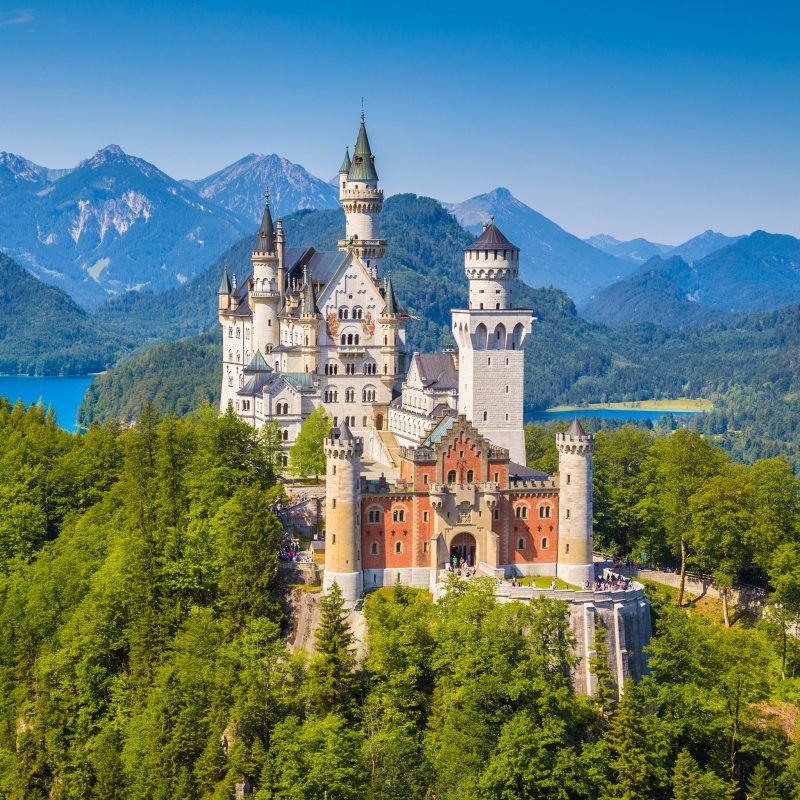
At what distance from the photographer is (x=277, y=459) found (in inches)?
3509

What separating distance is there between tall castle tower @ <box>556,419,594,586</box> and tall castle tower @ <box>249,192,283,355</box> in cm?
3785

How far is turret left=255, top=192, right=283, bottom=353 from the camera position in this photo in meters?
104

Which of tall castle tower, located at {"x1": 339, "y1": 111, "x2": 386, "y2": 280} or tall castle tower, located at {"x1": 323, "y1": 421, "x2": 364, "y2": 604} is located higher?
tall castle tower, located at {"x1": 339, "y1": 111, "x2": 386, "y2": 280}

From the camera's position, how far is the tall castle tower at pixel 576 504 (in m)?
72.7

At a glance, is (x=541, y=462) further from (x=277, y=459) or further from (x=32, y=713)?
(x=32, y=713)

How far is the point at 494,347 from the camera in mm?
83062

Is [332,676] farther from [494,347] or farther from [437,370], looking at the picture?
[437,370]

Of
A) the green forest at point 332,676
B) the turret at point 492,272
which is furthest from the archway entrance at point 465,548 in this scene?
the turret at point 492,272

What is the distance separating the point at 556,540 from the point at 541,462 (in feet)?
68.6

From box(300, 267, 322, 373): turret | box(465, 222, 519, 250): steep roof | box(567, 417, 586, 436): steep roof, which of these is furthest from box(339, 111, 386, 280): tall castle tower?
box(567, 417, 586, 436): steep roof

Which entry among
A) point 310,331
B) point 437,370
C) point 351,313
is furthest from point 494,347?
point 310,331

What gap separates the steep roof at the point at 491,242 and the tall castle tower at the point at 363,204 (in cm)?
2054

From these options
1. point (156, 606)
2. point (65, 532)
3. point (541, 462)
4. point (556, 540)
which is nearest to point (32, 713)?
point (156, 606)

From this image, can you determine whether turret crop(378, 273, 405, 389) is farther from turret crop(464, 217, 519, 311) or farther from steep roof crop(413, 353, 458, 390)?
turret crop(464, 217, 519, 311)
